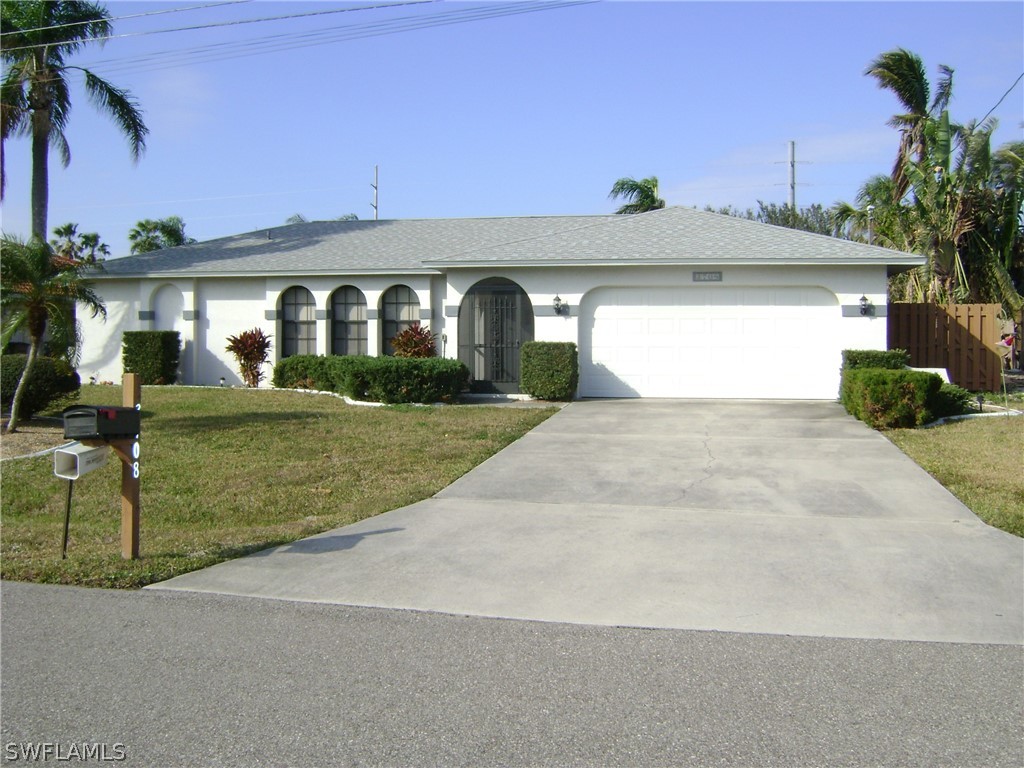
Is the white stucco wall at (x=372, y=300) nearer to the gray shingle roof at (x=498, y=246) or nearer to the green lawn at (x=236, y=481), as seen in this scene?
the gray shingle roof at (x=498, y=246)

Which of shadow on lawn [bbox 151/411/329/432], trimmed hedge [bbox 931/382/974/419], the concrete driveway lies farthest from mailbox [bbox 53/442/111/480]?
trimmed hedge [bbox 931/382/974/419]

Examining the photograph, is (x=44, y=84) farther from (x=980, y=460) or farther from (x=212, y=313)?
(x=980, y=460)

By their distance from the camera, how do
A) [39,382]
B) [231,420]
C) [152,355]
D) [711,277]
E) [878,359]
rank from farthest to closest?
1. [152,355]
2. [711,277]
3. [878,359]
4. [231,420]
5. [39,382]

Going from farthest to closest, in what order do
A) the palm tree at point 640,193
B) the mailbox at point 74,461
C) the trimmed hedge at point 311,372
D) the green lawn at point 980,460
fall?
1. the palm tree at point 640,193
2. the trimmed hedge at point 311,372
3. the green lawn at point 980,460
4. the mailbox at point 74,461

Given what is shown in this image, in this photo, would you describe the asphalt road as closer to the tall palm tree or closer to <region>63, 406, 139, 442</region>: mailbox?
<region>63, 406, 139, 442</region>: mailbox

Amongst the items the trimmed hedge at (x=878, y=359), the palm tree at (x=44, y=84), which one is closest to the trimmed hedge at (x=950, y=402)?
the trimmed hedge at (x=878, y=359)

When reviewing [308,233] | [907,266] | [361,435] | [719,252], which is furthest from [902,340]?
[308,233]

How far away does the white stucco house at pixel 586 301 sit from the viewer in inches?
706

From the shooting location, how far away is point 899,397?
1356 centimetres

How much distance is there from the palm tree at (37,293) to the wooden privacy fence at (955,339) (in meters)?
16.2

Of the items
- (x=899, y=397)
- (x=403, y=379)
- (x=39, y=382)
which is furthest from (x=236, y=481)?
(x=899, y=397)

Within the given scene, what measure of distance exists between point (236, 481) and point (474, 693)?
6.70m

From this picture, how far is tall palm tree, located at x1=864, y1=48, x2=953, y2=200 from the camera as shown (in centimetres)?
2422

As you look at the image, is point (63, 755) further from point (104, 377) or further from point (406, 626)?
point (104, 377)
